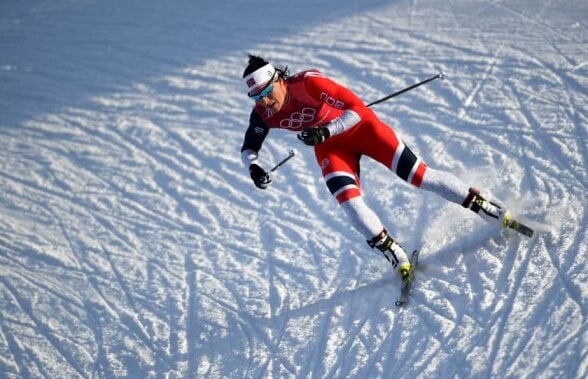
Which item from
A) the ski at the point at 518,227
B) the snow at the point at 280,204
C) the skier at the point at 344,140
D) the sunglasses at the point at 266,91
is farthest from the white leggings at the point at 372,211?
the sunglasses at the point at 266,91

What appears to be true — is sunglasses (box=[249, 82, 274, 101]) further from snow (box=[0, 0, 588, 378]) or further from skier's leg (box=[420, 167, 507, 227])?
snow (box=[0, 0, 588, 378])

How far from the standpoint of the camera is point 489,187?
20.3ft

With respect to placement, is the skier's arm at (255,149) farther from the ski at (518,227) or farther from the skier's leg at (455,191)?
the ski at (518,227)

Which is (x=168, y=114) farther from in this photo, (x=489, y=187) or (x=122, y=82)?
(x=489, y=187)

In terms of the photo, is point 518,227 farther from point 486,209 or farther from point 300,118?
point 300,118

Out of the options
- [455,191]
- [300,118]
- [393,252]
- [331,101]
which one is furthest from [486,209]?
[300,118]

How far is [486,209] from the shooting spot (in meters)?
5.27

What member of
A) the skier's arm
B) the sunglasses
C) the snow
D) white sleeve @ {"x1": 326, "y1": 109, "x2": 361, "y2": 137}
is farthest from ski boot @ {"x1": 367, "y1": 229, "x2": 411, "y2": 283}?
the sunglasses

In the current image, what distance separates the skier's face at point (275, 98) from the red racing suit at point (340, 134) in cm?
5

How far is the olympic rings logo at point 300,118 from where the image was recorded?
17.1 ft

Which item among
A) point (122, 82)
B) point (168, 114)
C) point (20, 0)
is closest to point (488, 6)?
point (168, 114)

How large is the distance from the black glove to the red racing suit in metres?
0.28

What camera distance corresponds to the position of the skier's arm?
5320 millimetres

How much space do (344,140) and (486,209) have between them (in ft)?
3.96
